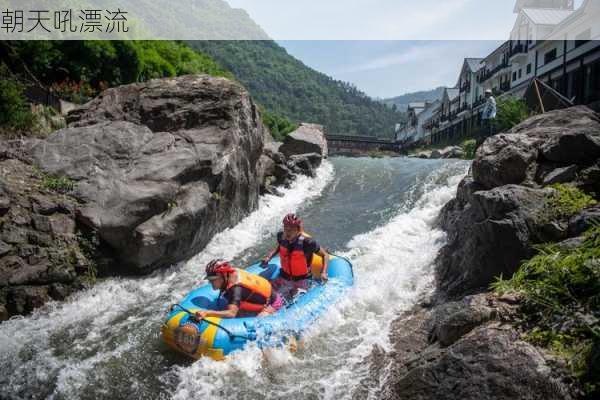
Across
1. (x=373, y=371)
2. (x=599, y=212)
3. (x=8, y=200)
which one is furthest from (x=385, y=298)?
(x=8, y=200)

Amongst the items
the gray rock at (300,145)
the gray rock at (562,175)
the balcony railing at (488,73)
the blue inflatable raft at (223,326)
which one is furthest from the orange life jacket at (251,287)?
the balcony railing at (488,73)

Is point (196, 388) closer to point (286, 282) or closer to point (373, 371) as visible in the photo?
point (373, 371)

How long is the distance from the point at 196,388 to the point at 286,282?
2.83m

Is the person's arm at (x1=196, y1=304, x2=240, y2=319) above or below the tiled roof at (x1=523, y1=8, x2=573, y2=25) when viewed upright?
below

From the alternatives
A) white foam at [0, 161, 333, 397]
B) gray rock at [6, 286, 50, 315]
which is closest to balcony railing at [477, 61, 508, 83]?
white foam at [0, 161, 333, 397]

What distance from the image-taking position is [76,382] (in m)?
5.30

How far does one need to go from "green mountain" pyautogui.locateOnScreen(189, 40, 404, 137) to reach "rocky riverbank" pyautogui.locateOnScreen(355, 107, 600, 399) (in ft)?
312

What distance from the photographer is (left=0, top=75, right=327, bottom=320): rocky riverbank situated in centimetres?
768

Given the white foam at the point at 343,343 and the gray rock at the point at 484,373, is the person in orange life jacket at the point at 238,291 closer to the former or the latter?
the white foam at the point at 343,343

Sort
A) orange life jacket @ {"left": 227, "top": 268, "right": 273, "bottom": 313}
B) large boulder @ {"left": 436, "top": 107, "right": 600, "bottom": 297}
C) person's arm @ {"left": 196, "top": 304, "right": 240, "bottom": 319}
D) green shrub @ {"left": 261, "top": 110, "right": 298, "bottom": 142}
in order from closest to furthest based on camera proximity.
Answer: large boulder @ {"left": 436, "top": 107, "right": 600, "bottom": 297} < person's arm @ {"left": 196, "top": 304, "right": 240, "bottom": 319} < orange life jacket @ {"left": 227, "top": 268, "right": 273, "bottom": 313} < green shrub @ {"left": 261, "top": 110, "right": 298, "bottom": 142}

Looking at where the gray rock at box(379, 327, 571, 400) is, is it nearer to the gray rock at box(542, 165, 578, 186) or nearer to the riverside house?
the gray rock at box(542, 165, 578, 186)

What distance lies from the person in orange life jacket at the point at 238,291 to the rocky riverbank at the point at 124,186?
10.5ft

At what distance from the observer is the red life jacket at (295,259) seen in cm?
754

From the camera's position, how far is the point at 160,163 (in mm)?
10094
